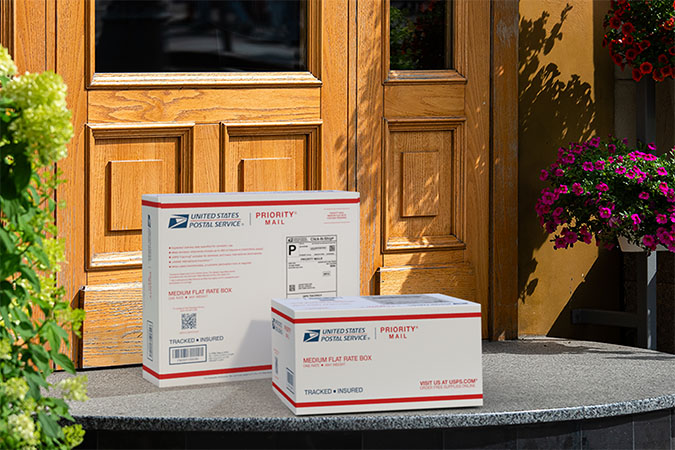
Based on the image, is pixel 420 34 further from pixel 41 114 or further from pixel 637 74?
pixel 41 114

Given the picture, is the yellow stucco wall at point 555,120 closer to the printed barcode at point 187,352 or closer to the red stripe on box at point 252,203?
the red stripe on box at point 252,203

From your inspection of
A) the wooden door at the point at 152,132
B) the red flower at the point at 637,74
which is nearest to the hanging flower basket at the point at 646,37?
the red flower at the point at 637,74

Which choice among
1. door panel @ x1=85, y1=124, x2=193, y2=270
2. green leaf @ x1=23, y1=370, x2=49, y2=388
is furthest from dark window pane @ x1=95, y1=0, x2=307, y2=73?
green leaf @ x1=23, y1=370, x2=49, y2=388

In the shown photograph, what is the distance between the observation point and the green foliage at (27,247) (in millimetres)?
1674

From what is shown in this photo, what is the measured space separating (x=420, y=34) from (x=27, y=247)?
5.73 feet

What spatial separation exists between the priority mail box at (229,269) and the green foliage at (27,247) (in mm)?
625

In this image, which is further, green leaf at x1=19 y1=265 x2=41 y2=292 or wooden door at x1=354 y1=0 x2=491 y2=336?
wooden door at x1=354 y1=0 x2=491 y2=336

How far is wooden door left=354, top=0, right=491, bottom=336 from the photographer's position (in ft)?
10.1

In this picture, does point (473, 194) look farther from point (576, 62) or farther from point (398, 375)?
point (398, 375)

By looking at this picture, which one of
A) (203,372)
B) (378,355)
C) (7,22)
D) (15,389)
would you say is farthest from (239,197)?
(15,389)

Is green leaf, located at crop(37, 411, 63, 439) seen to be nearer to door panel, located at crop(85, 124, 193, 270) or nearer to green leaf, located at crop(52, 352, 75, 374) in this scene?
green leaf, located at crop(52, 352, 75, 374)

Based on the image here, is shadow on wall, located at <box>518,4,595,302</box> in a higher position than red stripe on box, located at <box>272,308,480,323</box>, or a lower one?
higher

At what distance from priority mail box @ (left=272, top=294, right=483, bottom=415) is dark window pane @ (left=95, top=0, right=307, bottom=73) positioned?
95 cm

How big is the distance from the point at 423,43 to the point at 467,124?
0.30 metres
